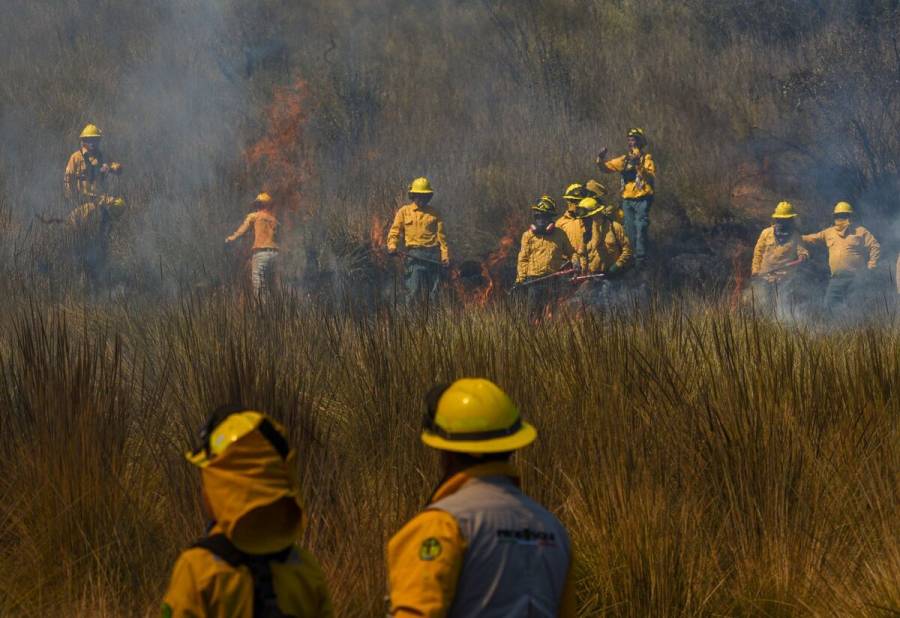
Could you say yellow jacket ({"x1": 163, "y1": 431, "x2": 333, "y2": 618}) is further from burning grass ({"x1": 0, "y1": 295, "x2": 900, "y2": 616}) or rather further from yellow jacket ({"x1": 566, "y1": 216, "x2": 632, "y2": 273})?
yellow jacket ({"x1": 566, "y1": 216, "x2": 632, "y2": 273})

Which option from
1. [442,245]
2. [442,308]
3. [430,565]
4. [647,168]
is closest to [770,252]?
[647,168]

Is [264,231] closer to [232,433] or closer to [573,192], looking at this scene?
[573,192]

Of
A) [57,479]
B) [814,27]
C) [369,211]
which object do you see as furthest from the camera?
[814,27]

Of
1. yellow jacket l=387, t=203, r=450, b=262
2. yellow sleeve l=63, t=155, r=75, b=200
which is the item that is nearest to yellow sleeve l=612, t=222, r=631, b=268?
yellow jacket l=387, t=203, r=450, b=262

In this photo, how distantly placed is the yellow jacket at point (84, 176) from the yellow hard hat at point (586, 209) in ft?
23.7

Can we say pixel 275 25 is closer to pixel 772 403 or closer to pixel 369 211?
pixel 369 211

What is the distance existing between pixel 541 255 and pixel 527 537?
13200 millimetres

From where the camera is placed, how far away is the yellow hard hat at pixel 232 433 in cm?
297

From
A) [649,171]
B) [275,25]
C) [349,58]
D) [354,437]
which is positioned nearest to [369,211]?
[649,171]

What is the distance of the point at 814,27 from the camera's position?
25.0 meters

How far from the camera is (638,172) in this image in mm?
18750

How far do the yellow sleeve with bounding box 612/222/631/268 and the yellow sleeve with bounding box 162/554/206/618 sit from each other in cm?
1445

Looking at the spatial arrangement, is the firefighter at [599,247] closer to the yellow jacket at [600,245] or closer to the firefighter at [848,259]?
the yellow jacket at [600,245]

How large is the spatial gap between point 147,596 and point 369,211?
15456 mm
